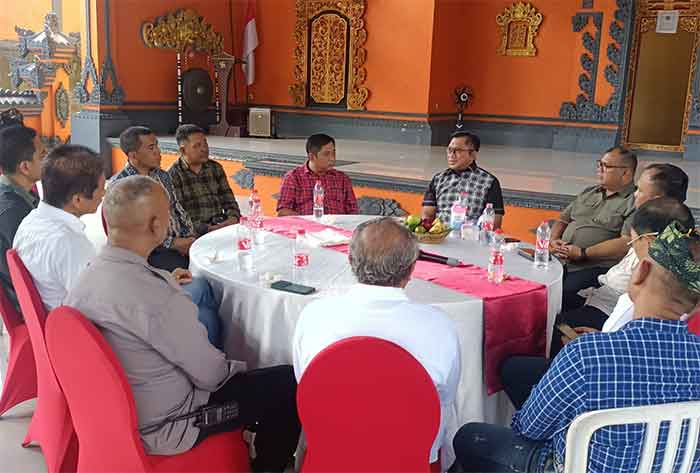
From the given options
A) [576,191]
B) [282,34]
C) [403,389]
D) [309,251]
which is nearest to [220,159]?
[282,34]

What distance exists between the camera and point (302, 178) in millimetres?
4086

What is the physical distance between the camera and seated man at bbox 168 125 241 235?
12.8 feet

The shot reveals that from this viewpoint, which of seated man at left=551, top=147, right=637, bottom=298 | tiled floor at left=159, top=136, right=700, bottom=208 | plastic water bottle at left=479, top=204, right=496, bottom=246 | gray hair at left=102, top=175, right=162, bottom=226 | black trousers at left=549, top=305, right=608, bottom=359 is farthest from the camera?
tiled floor at left=159, top=136, right=700, bottom=208

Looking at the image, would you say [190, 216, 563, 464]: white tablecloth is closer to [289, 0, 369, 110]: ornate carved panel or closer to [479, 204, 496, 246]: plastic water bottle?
[479, 204, 496, 246]: plastic water bottle

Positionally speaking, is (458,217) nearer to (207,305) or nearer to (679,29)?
(207,305)

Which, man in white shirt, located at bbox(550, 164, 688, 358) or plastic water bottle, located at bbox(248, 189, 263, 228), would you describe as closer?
man in white shirt, located at bbox(550, 164, 688, 358)

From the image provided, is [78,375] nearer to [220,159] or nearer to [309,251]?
[309,251]

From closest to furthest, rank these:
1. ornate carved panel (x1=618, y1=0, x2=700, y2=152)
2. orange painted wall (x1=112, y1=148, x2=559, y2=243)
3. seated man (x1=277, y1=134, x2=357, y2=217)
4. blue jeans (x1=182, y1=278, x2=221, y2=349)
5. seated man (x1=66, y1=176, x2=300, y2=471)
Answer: seated man (x1=66, y1=176, x2=300, y2=471), blue jeans (x1=182, y1=278, x2=221, y2=349), seated man (x1=277, y1=134, x2=357, y2=217), orange painted wall (x1=112, y1=148, x2=559, y2=243), ornate carved panel (x1=618, y1=0, x2=700, y2=152)

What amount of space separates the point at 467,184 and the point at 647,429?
2556 millimetres

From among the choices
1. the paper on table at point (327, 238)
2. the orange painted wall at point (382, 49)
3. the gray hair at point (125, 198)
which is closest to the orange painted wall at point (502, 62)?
the orange painted wall at point (382, 49)

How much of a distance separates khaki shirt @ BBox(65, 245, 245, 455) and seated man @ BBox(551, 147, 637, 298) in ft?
6.73

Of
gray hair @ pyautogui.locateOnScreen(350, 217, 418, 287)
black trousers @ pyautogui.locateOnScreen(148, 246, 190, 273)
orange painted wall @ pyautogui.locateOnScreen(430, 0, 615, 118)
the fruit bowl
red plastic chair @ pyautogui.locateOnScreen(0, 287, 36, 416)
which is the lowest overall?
red plastic chair @ pyautogui.locateOnScreen(0, 287, 36, 416)

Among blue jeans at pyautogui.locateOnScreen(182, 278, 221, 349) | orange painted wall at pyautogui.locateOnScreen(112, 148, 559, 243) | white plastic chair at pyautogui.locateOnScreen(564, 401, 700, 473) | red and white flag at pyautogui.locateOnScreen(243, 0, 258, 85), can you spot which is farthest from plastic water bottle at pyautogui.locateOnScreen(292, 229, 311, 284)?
red and white flag at pyautogui.locateOnScreen(243, 0, 258, 85)

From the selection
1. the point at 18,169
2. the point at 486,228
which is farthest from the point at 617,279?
the point at 18,169
